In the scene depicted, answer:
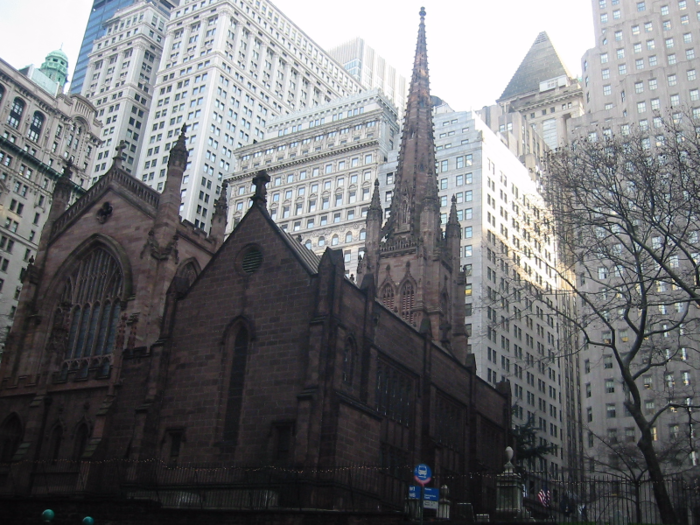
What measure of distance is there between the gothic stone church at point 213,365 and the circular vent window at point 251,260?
0.07m

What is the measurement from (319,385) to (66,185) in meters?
25.1

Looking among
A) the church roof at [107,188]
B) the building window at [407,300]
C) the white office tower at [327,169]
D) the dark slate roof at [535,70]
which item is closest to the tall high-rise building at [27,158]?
the white office tower at [327,169]

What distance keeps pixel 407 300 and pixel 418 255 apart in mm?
3409

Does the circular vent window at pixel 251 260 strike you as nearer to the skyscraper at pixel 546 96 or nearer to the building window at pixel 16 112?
the building window at pixel 16 112

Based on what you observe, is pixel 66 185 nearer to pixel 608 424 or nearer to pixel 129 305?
pixel 129 305

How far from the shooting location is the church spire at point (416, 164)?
56.6 m

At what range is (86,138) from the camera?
335 feet

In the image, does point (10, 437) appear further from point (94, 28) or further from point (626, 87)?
point (94, 28)

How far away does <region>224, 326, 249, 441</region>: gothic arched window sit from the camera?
3238 centimetres

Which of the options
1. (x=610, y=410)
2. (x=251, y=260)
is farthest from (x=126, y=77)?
(x=251, y=260)

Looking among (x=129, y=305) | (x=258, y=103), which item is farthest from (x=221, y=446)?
(x=258, y=103)

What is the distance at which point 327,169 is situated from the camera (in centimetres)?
10619

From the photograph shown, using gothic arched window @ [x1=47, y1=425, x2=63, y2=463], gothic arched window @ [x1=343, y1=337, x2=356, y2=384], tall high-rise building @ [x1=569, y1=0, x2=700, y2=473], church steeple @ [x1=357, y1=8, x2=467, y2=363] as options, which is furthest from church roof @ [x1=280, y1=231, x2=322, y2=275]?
tall high-rise building @ [x1=569, y1=0, x2=700, y2=473]

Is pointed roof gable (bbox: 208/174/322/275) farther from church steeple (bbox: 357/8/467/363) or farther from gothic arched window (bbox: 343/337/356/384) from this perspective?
church steeple (bbox: 357/8/467/363)
